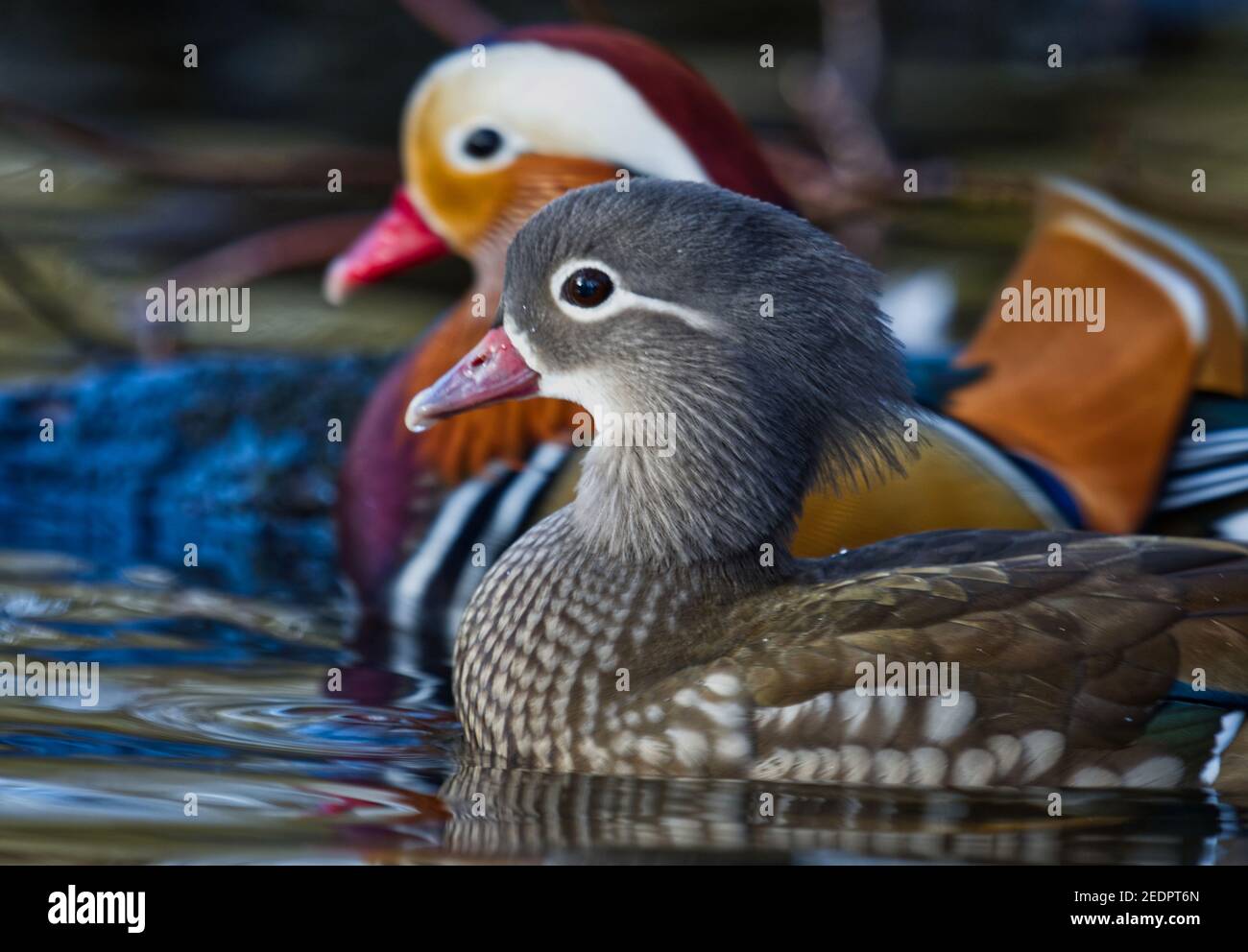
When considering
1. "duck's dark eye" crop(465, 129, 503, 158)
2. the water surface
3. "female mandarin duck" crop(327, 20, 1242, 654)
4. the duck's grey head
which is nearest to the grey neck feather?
the duck's grey head

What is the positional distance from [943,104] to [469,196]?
3.69 m

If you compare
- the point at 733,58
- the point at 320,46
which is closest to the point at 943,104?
the point at 733,58

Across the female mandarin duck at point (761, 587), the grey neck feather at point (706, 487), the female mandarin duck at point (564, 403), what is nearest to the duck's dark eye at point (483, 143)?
the female mandarin duck at point (564, 403)

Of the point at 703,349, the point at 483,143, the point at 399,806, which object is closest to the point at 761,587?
the point at 703,349

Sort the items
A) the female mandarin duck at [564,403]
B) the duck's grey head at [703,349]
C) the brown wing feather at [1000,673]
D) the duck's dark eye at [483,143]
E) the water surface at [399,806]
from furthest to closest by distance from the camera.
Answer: the duck's dark eye at [483,143] → the female mandarin duck at [564,403] → the duck's grey head at [703,349] → the brown wing feather at [1000,673] → the water surface at [399,806]

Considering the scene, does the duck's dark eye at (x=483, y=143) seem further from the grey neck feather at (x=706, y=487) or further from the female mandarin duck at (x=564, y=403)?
the grey neck feather at (x=706, y=487)

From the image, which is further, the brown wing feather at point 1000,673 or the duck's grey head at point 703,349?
the duck's grey head at point 703,349

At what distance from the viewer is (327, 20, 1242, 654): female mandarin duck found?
3.61m

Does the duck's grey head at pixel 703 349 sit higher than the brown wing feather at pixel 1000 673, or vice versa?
the duck's grey head at pixel 703 349

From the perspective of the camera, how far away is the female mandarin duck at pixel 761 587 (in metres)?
2.62

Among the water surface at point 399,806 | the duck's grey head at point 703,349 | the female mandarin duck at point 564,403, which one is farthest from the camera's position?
the female mandarin duck at point 564,403

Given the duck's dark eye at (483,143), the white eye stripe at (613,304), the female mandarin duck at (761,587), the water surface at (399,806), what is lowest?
the water surface at (399,806)

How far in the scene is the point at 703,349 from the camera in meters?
2.76

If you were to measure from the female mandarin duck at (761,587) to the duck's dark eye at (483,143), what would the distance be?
101 centimetres
